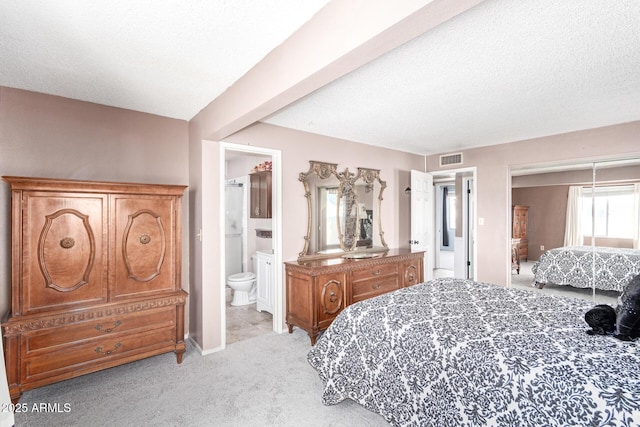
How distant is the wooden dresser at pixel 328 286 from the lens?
10.9ft

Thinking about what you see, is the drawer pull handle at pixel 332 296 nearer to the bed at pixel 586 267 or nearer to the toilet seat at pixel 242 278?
the toilet seat at pixel 242 278

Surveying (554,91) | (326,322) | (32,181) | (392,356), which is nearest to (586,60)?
(554,91)

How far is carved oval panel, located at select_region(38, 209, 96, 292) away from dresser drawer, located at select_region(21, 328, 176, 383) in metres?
0.48

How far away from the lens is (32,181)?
226 cm

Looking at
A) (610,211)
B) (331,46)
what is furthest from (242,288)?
(610,211)

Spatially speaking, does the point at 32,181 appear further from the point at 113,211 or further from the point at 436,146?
Answer: the point at 436,146

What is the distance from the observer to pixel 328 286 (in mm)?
3418

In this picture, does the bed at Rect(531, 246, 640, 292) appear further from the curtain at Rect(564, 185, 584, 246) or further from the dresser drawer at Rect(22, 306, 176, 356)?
the dresser drawer at Rect(22, 306, 176, 356)

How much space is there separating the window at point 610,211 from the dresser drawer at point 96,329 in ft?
16.5

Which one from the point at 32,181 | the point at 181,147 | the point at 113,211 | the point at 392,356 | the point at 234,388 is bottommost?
the point at 234,388

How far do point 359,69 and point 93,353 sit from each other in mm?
3006

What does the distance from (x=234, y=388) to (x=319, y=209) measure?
2.22 m

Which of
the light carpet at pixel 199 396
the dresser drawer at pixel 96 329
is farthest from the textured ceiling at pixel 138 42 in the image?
the light carpet at pixel 199 396

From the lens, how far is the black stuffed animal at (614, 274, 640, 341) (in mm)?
1672
